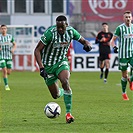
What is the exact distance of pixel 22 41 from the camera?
34406mm

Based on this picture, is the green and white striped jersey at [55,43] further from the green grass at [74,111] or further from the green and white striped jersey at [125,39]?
the green and white striped jersey at [125,39]

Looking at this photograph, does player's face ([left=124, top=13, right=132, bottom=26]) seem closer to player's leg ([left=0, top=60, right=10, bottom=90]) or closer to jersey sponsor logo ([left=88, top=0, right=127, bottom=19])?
player's leg ([left=0, top=60, right=10, bottom=90])

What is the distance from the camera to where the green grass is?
35.9 ft

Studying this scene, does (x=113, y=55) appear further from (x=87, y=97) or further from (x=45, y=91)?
(x=87, y=97)

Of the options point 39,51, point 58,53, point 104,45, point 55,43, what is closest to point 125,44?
point 58,53

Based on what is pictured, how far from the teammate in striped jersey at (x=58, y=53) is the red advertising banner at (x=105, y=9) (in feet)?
80.5

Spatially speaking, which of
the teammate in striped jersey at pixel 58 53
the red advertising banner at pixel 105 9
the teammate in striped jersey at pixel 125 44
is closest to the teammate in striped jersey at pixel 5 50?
the teammate in striped jersey at pixel 125 44

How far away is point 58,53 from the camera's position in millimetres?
12219

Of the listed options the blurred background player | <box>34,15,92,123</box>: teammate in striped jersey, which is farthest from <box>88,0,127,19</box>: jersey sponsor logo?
<box>34,15,92,123</box>: teammate in striped jersey

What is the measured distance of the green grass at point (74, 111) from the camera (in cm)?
1094

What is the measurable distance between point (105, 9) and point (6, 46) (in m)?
15.9

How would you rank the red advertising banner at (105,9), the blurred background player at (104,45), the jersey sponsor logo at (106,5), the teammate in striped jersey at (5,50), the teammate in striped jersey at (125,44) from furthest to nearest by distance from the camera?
the jersey sponsor logo at (106,5), the red advertising banner at (105,9), the blurred background player at (104,45), the teammate in striped jersey at (5,50), the teammate in striped jersey at (125,44)

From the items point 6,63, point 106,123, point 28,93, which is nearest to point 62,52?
point 106,123

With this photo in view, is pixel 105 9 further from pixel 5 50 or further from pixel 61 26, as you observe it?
pixel 61 26
